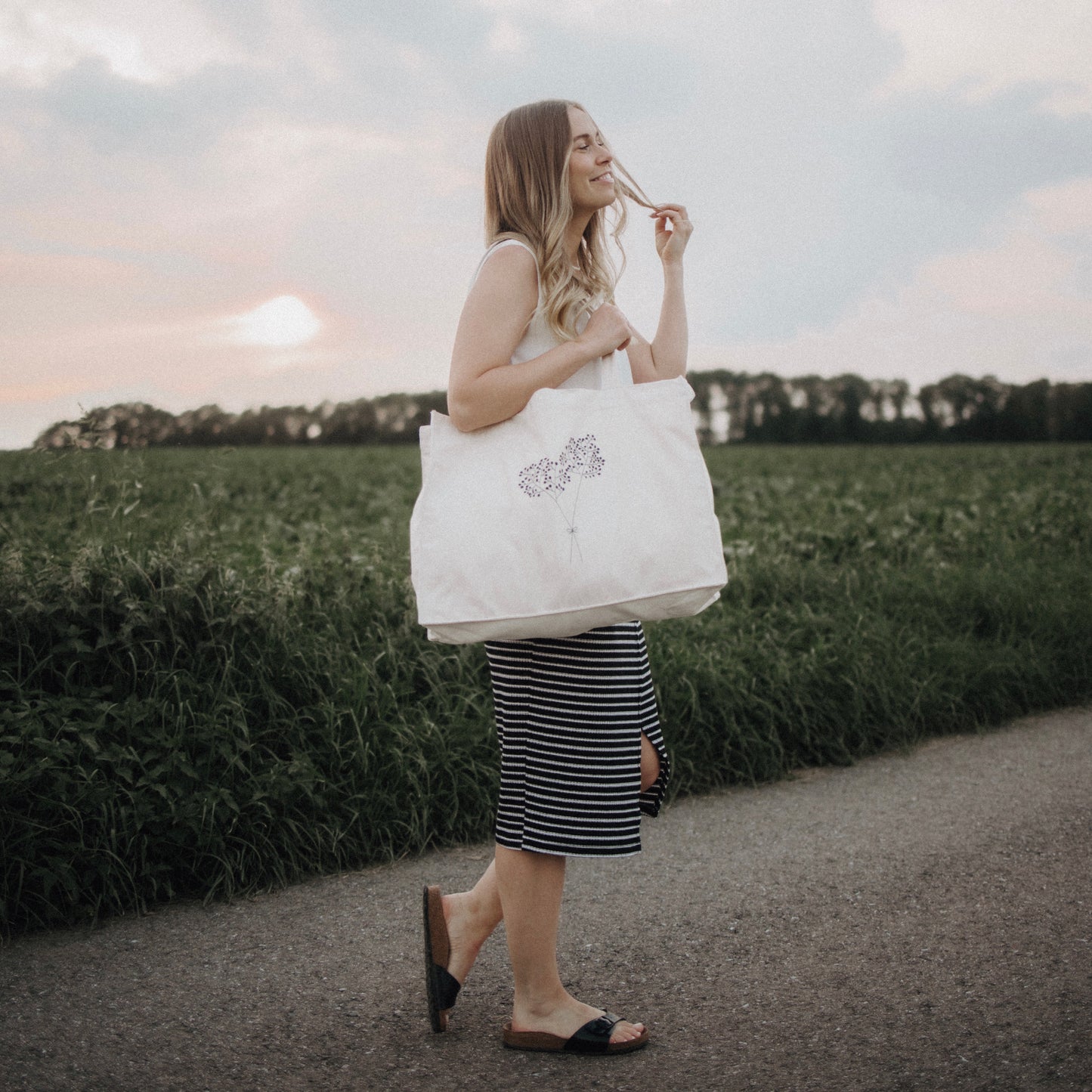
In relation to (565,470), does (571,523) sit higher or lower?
lower

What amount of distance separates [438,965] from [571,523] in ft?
3.50

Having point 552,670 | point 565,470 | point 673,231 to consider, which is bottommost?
point 552,670

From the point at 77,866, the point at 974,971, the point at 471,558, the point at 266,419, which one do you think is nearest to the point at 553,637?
the point at 471,558

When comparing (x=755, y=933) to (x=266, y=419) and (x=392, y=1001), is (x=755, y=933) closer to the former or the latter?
(x=392, y=1001)

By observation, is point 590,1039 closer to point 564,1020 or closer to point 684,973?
point 564,1020

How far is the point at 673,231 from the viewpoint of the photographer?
2.34 metres

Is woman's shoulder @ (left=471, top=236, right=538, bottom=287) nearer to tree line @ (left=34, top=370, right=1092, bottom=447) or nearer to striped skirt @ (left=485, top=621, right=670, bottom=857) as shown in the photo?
striped skirt @ (left=485, top=621, right=670, bottom=857)

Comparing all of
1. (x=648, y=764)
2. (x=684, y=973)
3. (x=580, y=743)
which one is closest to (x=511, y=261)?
(x=580, y=743)

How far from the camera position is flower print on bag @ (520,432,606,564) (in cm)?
193

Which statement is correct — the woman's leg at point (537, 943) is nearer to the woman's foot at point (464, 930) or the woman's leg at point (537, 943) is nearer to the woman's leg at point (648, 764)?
the woman's foot at point (464, 930)

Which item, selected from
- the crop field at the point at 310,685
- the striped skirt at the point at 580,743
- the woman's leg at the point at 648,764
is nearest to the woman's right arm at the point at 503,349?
the striped skirt at the point at 580,743

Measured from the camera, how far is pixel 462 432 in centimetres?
202

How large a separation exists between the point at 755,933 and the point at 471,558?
142 cm

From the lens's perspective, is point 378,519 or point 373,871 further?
point 378,519
